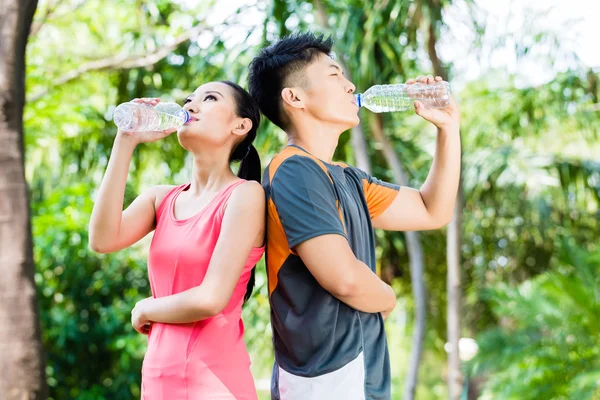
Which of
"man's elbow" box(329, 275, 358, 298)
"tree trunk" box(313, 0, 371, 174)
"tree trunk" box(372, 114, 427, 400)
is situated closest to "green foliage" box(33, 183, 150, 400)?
"tree trunk" box(372, 114, 427, 400)

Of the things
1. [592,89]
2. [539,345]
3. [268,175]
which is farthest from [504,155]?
[268,175]

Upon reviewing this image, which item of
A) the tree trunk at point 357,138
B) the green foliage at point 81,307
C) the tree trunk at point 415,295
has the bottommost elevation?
the green foliage at point 81,307

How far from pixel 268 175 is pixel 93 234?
341 millimetres

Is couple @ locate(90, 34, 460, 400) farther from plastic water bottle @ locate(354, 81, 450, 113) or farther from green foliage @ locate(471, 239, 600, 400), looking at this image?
green foliage @ locate(471, 239, 600, 400)

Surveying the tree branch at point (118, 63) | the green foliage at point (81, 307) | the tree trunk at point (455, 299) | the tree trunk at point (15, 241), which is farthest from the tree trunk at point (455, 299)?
the tree trunk at point (15, 241)

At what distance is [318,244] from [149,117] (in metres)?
0.41

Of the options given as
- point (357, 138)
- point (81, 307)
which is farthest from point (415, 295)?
point (81, 307)

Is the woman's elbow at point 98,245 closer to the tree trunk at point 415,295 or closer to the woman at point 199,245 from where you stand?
the woman at point 199,245

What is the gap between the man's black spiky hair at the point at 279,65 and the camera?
1.45 m

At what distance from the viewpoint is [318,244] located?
121 cm

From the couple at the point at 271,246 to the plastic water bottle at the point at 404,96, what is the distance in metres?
0.02

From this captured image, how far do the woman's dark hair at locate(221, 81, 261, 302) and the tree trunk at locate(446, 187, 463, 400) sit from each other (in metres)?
3.03

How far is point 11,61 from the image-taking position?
2453 mm

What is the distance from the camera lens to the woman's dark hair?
1.44 m
